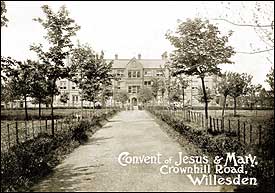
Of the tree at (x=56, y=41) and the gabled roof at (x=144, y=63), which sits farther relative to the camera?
the gabled roof at (x=144, y=63)

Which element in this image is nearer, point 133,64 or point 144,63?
point 133,64

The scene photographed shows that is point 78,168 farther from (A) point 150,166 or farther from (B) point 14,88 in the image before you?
(B) point 14,88

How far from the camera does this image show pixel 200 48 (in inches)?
615

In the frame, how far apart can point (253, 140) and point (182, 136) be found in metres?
7.85

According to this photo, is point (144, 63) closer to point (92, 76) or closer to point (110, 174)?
point (92, 76)

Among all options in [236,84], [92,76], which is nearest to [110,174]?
[92,76]

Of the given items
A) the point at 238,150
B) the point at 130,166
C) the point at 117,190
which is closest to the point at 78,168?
the point at 130,166

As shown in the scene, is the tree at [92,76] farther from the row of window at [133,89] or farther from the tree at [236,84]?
the row of window at [133,89]

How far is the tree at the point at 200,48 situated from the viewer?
1558 cm

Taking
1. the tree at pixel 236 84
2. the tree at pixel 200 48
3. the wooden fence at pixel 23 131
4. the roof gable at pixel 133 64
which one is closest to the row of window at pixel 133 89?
the roof gable at pixel 133 64

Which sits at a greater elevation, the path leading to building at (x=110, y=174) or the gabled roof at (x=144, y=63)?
the gabled roof at (x=144, y=63)

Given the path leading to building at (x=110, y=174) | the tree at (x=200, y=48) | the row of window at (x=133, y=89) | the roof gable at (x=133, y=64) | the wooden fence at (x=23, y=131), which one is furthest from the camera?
the roof gable at (x=133, y=64)

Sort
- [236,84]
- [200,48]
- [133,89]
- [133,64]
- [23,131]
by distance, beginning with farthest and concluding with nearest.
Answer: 1. [133,64]
2. [133,89]
3. [236,84]
4. [23,131]
5. [200,48]

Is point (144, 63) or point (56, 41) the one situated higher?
point (144, 63)
